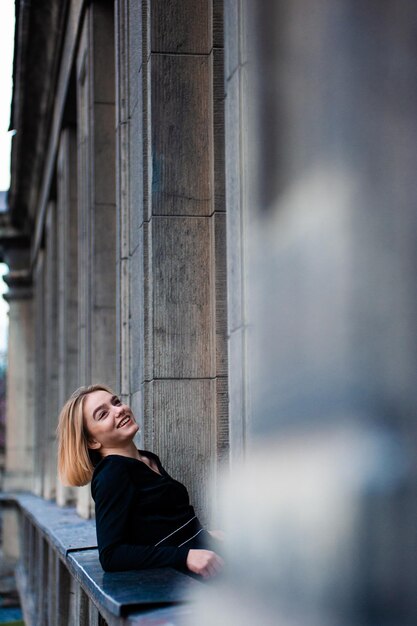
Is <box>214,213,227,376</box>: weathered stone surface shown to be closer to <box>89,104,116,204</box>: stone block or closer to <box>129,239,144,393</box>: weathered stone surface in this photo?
<box>129,239,144,393</box>: weathered stone surface

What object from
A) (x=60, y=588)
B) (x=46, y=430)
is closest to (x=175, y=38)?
(x=60, y=588)

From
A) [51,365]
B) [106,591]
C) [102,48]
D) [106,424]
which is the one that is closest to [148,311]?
[106,424]

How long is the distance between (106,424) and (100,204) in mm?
6619

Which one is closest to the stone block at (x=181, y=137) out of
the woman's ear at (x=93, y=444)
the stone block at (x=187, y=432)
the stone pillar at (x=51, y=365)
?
the stone block at (x=187, y=432)

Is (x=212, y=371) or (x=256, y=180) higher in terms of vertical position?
(x=256, y=180)

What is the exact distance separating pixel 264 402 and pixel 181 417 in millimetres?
3158

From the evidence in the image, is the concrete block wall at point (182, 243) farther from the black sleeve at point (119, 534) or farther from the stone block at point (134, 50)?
the black sleeve at point (119, 534)

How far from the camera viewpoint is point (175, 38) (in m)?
7.60

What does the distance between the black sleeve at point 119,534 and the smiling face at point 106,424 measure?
397mm

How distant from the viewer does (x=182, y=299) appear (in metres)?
7.41

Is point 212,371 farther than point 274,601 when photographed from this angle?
Yes

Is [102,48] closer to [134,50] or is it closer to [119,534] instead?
[134,50]

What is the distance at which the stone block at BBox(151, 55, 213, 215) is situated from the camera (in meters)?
7.48

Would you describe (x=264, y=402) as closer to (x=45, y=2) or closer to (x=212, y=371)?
(x=212, y=371)
